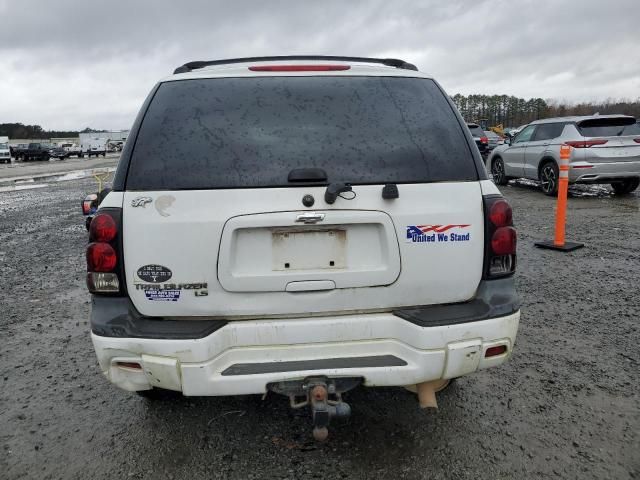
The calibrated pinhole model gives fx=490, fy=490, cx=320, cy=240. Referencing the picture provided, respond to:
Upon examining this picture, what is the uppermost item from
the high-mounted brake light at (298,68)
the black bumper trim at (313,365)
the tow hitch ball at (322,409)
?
the high-mounted brake light at (298,68)

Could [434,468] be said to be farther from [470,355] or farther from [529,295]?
[529,295]

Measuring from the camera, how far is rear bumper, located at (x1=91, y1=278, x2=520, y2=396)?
2129 mm

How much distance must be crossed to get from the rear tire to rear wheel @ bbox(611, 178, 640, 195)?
1.50 m

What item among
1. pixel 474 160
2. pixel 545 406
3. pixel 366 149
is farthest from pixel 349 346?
pixel 545 406

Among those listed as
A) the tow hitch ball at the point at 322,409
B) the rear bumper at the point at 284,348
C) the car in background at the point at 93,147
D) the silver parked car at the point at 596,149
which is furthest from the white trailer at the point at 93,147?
the tow hitch ball at the point at 322,409

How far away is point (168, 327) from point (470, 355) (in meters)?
1.36

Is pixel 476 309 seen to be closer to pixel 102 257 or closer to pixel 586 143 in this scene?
pixel 102 257

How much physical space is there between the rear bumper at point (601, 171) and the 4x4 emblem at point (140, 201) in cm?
1033

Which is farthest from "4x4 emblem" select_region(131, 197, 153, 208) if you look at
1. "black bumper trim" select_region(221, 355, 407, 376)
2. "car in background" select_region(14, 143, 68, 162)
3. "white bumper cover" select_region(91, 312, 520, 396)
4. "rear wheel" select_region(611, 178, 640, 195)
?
"car in background" select_region(14, 143, 68, 162)

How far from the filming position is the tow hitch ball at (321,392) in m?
2.12

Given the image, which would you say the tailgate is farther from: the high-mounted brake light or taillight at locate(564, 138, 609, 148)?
taillight at locate(564, 138, 609, 148)

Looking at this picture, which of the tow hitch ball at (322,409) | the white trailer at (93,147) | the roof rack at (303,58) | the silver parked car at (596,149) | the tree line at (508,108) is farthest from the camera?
the tree line at (508,108)

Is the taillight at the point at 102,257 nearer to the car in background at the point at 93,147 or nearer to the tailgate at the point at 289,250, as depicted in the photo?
the tailgate at the point at 289,250

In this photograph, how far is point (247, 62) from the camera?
9.69ft
